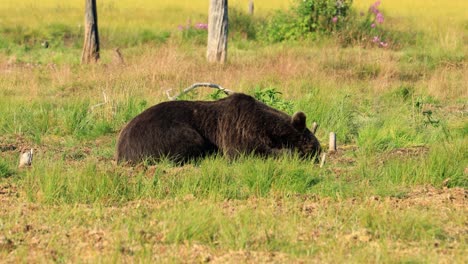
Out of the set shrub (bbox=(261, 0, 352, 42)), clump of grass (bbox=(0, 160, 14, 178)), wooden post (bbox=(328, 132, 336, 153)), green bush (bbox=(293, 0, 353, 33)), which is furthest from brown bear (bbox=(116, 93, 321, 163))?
green bush (bbox=(293, 0, 353, 33))

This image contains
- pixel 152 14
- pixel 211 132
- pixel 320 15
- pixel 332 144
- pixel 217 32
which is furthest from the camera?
pixel 152 14

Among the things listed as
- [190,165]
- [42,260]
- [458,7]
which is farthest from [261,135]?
[458,7]

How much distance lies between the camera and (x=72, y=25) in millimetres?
24547

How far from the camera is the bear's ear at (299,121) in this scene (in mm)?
8070

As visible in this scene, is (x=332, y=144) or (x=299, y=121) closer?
(x=299, y=121)

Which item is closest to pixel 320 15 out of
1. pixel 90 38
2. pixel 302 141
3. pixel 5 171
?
pixel 90 38

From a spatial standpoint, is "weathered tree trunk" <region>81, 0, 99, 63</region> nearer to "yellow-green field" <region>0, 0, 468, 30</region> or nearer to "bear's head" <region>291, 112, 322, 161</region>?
"yellow-green field" <region>0, 0, 468, 30</region>

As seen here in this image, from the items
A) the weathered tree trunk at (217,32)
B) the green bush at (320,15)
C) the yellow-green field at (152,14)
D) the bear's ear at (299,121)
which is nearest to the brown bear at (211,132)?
the bear's ear at (299,121)

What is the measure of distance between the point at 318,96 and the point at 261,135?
3252 millimetres

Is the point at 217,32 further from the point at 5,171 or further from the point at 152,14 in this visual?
the point at 152,14

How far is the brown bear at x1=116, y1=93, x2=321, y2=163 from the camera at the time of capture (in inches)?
313

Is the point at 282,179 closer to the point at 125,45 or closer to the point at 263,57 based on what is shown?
the point at 263,57

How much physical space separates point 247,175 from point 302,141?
4.17 feet

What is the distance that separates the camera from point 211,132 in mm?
8219
